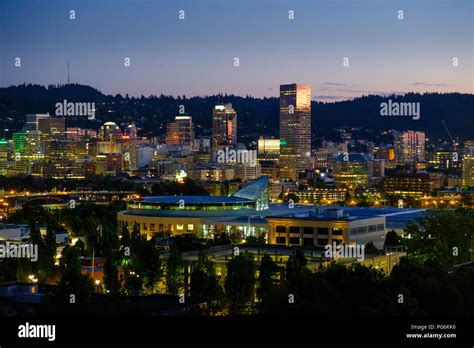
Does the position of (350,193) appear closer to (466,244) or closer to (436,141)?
(436,141)

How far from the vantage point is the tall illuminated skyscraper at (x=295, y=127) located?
88875 mm

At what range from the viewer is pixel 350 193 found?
214 feet

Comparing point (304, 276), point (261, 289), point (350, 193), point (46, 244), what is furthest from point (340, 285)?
point (350, 193)

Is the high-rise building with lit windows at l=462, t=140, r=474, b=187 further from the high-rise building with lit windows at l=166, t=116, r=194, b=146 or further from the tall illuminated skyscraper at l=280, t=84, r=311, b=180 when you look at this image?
the high-rise building with lit windows at l=166, t=116, r=194, b=146
